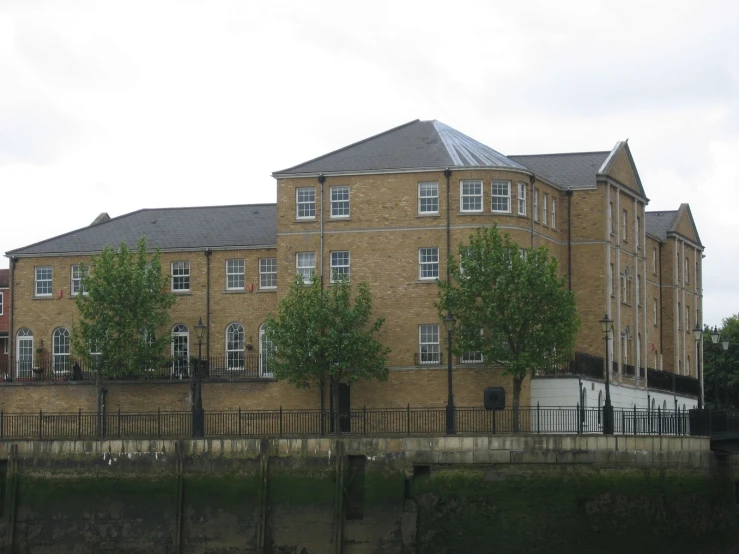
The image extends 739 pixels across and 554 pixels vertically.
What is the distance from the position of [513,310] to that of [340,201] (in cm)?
971

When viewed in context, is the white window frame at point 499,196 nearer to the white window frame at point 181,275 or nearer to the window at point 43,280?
the white window frame at point 181,275

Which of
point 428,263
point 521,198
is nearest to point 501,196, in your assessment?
point 521,198

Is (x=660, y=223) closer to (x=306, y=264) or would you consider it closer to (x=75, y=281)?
(x=306, y=264)

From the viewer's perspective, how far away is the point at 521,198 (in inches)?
2613

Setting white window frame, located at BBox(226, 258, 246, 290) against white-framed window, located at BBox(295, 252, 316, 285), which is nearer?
white-framed window, located at BBox(295, 252, 316, 285)

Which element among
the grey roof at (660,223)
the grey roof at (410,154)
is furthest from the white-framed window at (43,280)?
the grey roof at (660,223)

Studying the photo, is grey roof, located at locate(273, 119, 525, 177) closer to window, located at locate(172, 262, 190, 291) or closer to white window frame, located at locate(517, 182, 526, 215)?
white window frame, located at locate(517, 182, 526, 215)

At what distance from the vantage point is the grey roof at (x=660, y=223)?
86.6 metres

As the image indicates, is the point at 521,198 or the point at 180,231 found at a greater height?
the point at 521,198

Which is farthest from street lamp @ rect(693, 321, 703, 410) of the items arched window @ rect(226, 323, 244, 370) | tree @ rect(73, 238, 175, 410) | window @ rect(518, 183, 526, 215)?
tree @ rect(73, 238, 175, 410)

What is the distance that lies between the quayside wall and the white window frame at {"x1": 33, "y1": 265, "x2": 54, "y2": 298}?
23.5 m

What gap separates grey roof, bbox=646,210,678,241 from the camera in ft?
284

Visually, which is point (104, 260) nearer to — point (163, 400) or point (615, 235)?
point (163, 400)

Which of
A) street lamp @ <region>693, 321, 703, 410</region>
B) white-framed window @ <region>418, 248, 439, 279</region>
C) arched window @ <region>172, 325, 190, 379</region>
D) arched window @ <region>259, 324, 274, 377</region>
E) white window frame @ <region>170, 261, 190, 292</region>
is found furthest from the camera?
white window frame @ <region>170, 261, 190, 292</region>
